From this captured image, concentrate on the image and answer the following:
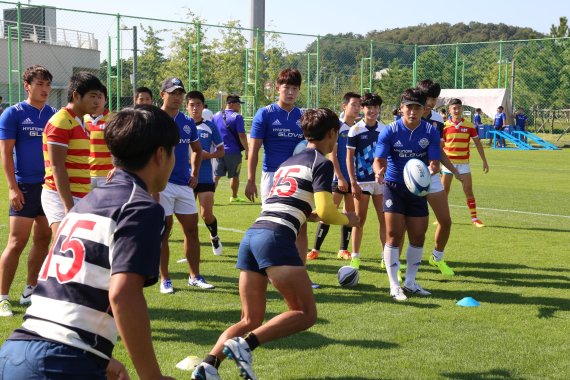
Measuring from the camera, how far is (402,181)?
7961 mm

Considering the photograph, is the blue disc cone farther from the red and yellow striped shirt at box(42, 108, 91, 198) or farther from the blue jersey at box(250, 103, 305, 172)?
the red and yellow striped shirt at box(42, 108, 91, 198)

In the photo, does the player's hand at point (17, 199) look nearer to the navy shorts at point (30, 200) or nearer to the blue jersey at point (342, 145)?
the navy shorts at point (30, 200)

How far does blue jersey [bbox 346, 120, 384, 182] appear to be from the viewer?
960 centimetres

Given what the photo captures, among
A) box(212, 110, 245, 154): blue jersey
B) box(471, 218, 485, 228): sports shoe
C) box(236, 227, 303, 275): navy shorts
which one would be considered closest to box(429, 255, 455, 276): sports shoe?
box(471, 218, 485, 228): sports shoe

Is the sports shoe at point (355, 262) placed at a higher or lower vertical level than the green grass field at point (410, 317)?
higher

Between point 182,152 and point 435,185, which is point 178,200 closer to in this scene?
point 182,152

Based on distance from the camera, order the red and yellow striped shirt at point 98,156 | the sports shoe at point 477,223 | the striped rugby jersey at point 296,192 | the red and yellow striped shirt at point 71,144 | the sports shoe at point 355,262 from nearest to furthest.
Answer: the striped rugby jersey at point 296,192 < the red and yellow striped shirt at point 71,144 < the red and yellow striped shirt at point 98,156 < the sports shoe at point 355,262 < the sports shoe at point 477,223

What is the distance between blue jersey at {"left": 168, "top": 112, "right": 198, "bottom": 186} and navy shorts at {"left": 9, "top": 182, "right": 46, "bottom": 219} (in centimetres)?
142

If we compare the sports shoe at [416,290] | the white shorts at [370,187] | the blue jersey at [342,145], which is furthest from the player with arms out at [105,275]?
the blue jersey at [342,145]

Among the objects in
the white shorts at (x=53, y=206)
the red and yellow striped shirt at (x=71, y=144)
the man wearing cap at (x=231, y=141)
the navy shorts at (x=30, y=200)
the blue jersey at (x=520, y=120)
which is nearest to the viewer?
the red and yellow striped shirt at (x=71, y=144)

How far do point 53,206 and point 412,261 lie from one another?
12.8 feet

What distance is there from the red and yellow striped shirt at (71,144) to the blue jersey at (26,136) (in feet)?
1.69

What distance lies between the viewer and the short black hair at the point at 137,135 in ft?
8.83

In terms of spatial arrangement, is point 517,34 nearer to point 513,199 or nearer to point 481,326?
point 513,199
